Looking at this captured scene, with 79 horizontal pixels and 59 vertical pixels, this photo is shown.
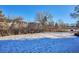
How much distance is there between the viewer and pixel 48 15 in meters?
3.21

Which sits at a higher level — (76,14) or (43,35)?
(76,14)

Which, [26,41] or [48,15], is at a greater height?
[48,15]

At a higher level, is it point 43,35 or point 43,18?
point 43,18

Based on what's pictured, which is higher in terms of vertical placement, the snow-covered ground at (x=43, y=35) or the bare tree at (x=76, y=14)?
the bare tree at (x=76, y=14)

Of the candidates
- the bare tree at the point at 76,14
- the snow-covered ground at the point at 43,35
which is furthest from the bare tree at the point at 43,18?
the bare tree at the point at 76,14

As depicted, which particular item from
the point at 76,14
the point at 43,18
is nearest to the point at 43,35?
the point at 43,18

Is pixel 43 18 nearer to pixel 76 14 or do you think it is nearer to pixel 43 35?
pixel 43 35

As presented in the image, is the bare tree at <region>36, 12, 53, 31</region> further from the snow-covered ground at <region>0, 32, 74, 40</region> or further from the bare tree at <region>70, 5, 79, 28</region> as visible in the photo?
the bare tree at <region>70, 5, 79, 28</region>

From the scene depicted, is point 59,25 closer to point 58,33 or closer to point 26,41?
point 58,33

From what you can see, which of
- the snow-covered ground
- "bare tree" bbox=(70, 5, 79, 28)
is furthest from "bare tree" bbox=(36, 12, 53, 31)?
"bare tree" bbox=(70, 5, 79, 28)

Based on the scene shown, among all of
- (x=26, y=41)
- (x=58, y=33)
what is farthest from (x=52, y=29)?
(x=26, y=41)

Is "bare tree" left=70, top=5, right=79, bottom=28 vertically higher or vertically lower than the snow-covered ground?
higher

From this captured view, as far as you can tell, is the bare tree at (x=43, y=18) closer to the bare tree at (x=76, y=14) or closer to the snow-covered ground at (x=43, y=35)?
the snow-covered ground at (x=43, y=35)
